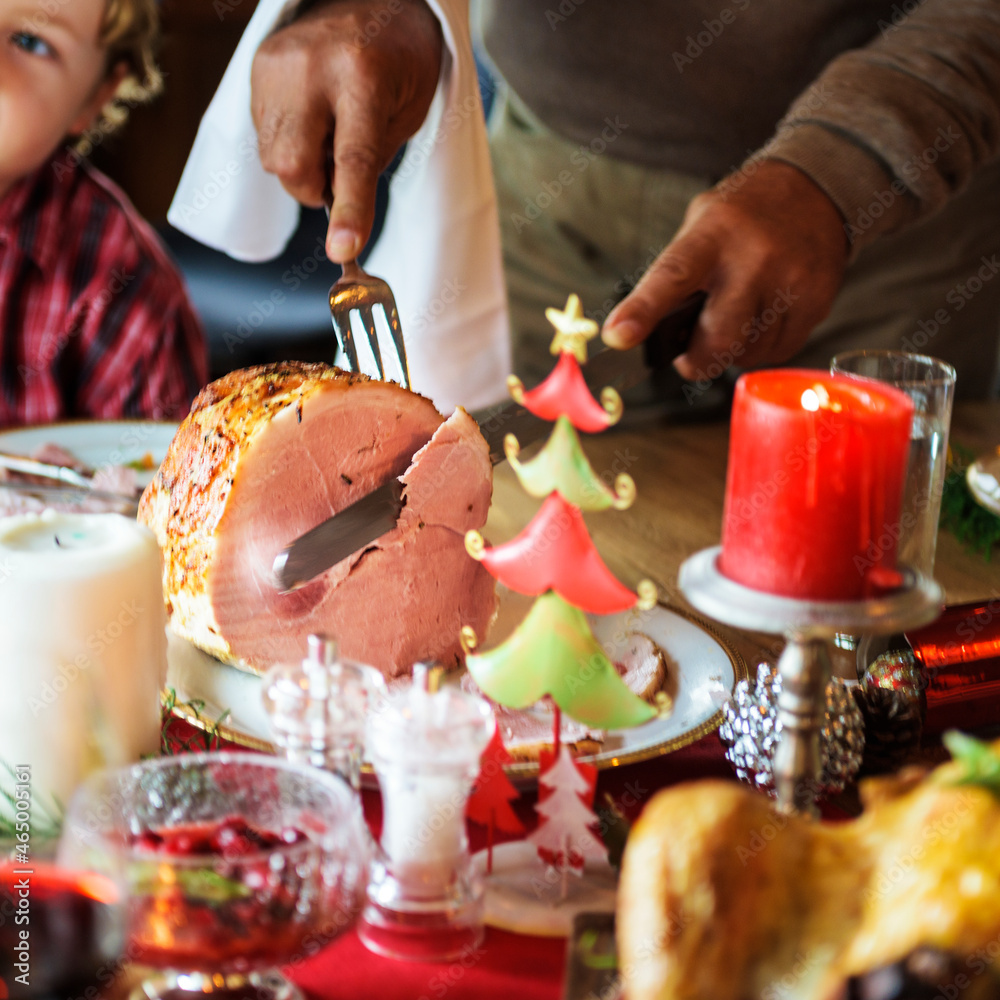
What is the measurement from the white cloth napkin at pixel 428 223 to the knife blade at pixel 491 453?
502mm

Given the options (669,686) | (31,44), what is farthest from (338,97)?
(669,686)

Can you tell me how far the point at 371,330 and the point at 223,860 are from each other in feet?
2.58

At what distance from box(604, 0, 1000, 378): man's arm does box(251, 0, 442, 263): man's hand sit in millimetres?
375

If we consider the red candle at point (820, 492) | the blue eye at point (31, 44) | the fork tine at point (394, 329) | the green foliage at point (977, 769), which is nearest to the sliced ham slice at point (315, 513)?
the fork tine at point (394, 329)

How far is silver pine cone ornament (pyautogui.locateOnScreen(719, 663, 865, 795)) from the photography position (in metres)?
0.82

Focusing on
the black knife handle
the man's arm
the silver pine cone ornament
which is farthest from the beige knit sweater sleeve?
the silver pine cone ornament

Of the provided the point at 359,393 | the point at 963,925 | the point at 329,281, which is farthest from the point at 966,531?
the point at 329,281

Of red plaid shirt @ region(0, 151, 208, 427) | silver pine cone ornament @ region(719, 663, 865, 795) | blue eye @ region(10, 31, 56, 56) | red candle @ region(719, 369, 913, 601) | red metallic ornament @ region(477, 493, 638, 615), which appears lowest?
red plaid shirt @ region(0, 151, 208, 427)

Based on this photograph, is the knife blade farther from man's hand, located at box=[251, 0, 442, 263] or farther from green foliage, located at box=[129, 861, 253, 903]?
green foliage, located at box=[129, 861, 253, 903]

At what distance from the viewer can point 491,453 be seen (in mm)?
1118

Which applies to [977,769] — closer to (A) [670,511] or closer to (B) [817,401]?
(B) [817,401]

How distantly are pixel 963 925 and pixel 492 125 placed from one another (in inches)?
73.9

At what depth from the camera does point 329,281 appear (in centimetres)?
322

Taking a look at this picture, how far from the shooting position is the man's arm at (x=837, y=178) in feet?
4.62
